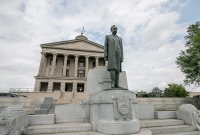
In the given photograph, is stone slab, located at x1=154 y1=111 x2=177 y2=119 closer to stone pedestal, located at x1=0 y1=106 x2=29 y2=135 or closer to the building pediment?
stone pedestal, located at x1=0 y1=106 x2=29 y2=135

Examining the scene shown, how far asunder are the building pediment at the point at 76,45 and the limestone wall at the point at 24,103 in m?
31.0

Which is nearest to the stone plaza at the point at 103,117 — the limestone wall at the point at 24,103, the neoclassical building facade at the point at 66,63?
the limestone wall at the point at 24,103

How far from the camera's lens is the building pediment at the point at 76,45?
1667 inches

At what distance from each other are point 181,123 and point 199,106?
1338 cm

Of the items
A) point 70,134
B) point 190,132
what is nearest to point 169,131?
point 190,132

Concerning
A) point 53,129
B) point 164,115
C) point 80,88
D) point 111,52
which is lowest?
point 53,129

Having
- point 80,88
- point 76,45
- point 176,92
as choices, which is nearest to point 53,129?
point 176,92

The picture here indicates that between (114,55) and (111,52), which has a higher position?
(111,52)

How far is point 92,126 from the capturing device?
4855mm

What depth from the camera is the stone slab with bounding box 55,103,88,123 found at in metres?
5.62

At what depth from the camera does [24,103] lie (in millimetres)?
13516

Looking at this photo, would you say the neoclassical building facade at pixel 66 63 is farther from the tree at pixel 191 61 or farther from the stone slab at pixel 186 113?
the stone slab at pixel 186 113

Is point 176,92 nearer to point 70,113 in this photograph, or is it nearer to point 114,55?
point 114,55

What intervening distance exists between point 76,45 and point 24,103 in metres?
33.2
